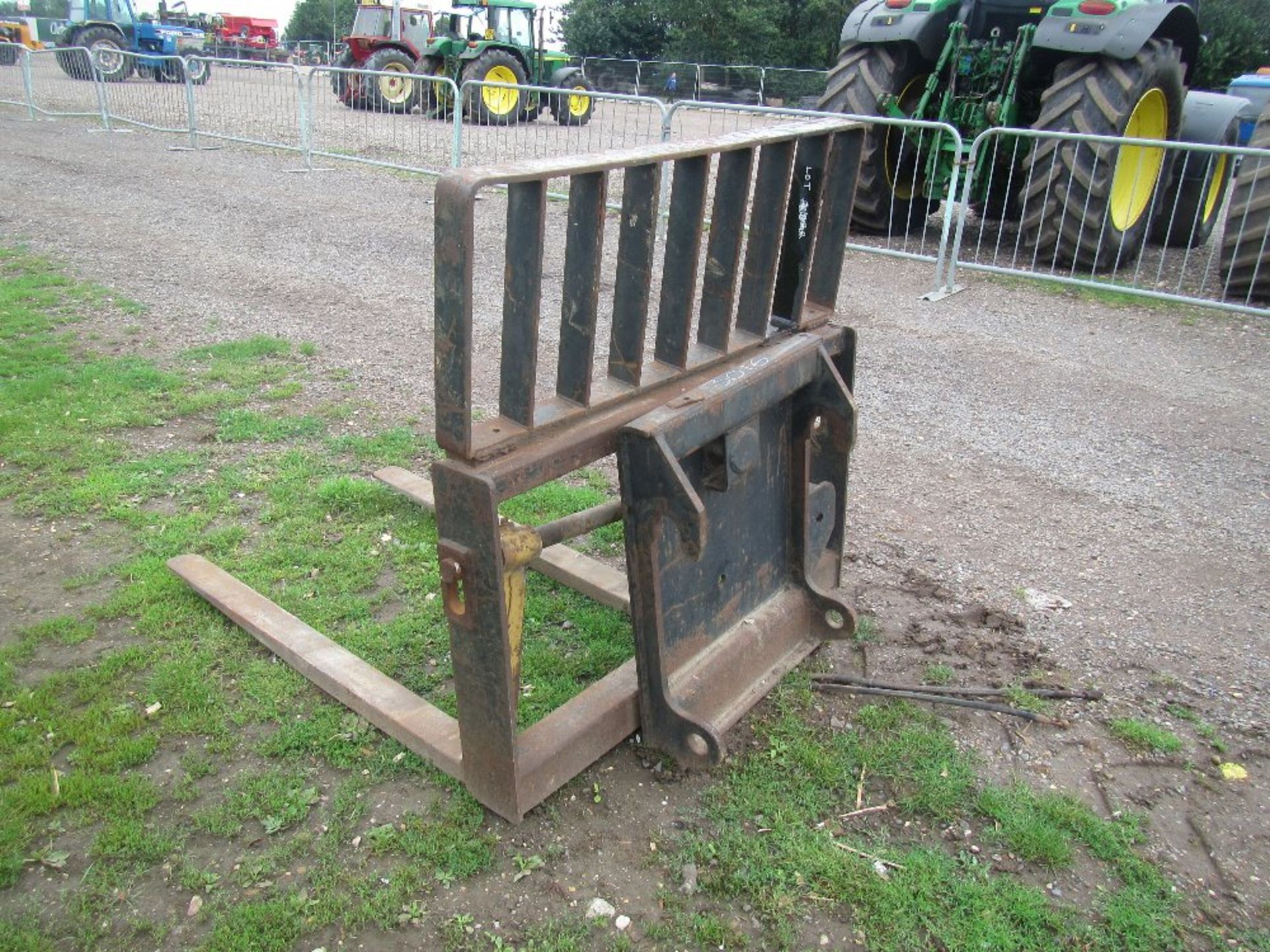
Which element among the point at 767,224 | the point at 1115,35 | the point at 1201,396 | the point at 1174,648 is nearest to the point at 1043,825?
the point at 1174,648

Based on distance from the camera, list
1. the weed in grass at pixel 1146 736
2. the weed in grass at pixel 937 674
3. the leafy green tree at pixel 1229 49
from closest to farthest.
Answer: the weed in grass at pixel 1146 736
the weed in grass at pixel 937 674
the leafy green tree at pixel 1229 49

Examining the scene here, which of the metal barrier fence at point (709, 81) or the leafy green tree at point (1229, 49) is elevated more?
the leafy green tree at point (1229, 49)

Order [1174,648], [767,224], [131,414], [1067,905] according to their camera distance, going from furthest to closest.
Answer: [131,414], [1174,648], [767,224], [1067,905]

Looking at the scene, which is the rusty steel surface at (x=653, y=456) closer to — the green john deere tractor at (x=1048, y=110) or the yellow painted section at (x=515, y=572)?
the yellow painted section at (x=515, y=572)

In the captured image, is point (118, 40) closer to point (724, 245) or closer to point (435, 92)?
point (435, 92)

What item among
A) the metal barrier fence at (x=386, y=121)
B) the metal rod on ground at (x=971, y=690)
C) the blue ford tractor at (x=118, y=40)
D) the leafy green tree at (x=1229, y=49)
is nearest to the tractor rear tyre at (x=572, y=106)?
the metal barrier fence at (x=386, y=121)

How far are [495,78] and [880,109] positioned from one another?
13.4 metres

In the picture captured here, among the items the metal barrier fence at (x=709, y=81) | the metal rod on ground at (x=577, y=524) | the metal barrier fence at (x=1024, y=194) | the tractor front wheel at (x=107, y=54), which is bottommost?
the metal rod on ground at (x=577, y=524)

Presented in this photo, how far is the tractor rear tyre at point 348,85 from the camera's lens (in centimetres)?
2132

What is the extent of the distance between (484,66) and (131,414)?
17031 mm

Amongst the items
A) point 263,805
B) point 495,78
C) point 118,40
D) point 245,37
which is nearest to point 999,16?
point 263,805

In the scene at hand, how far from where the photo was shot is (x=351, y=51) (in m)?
24.1

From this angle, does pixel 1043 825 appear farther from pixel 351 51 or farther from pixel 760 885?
pixel 351 51

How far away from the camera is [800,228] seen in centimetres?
322
